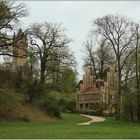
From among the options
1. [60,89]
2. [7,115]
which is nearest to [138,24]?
[60,89]

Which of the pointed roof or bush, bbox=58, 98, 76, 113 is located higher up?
the pointed roof

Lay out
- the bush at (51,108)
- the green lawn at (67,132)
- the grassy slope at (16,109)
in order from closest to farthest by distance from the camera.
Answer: the green lawn at (67,132)
the grassy slope at (16,109)
the bush at (51,108)

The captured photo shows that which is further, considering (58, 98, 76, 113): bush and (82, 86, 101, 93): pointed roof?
(82, 86, 101, 93): pointed roof

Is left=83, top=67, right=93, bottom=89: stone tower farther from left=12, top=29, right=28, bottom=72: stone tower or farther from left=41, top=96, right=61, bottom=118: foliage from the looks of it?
left=12, top=29, right=28, bottom=72: stone tower

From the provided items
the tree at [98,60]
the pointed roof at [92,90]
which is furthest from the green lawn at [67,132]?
the pointed roof at [92,90]

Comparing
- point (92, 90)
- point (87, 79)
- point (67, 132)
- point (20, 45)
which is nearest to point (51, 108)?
point (20, 45)

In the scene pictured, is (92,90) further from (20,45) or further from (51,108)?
(20,45)

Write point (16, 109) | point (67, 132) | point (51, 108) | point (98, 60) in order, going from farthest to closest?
point (98, 60) < point (51, 108) < point (16, 109) < point (67, 132)

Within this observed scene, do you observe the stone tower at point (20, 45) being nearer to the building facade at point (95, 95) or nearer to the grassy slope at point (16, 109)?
the grassy slope at point (16, 109)

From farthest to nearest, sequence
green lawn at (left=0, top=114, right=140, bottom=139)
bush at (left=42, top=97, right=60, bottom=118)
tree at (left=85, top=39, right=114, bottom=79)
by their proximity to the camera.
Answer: tree at (left=85, top=39, right=114, bottom=79) → bush at (left=42, top=97, right=60, bottom=118) → green lawn at (left=0, top=114, right=140, bottom=139)

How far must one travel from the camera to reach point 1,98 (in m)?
57.1

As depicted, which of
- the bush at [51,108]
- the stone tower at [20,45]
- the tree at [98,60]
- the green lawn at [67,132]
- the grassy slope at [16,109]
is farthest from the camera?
the tree at [98,60]

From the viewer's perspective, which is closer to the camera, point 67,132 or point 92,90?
point 67,132

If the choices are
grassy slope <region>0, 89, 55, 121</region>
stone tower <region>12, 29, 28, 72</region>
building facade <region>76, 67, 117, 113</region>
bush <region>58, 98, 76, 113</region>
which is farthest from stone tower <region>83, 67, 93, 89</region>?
stone tower <region>12, 29, 28, 72</region>
